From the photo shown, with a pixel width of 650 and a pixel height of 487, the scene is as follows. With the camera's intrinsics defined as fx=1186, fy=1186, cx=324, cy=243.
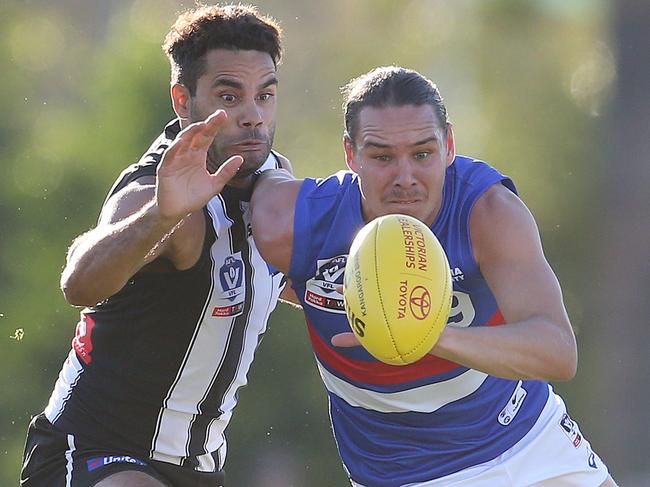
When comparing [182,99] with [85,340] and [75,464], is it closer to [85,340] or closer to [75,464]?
[85,340]

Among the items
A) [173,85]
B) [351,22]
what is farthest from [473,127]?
[173,85]

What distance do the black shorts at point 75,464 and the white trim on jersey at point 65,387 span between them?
0.14 ft

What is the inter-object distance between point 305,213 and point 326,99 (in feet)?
31.2

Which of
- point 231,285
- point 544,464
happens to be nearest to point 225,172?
point 231,285

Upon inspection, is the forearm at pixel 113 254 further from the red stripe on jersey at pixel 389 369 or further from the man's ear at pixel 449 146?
the man's ear at pixel 449 146

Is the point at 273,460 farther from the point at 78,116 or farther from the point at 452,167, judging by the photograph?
the point at 452,167

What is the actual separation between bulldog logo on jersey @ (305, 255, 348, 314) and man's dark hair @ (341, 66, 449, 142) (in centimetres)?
47

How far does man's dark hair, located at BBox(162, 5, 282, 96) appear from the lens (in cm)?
475

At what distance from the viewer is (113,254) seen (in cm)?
411

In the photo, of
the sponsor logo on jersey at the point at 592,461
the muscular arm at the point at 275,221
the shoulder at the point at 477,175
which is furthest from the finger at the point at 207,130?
the sponsor logo on jersey at the point at 592,461

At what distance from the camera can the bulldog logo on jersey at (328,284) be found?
430 centimetres

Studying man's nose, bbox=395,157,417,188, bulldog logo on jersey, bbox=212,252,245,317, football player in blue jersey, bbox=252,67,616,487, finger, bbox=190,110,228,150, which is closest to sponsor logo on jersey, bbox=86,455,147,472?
bulldog logo on jersey, bbox=212,252,245,317

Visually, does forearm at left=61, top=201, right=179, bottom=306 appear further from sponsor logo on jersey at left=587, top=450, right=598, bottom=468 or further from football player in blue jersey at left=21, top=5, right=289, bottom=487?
sponsor logo on jersey at left=587, top=450, right=598, bottom=468

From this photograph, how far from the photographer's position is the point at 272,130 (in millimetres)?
4691
